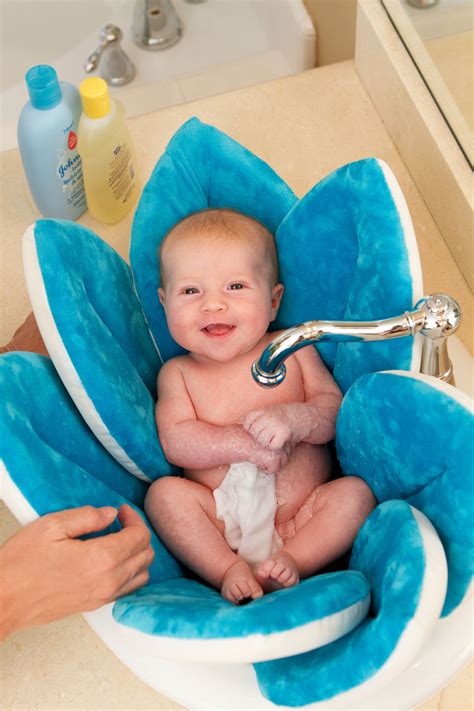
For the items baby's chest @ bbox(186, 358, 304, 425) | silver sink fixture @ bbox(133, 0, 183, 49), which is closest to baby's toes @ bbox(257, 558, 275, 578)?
baby's chest @ bbox(186, 358, 304, 425)

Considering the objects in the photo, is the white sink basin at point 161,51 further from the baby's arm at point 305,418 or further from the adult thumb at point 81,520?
the adult thumb at point 81,520

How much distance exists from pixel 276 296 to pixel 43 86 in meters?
0.44

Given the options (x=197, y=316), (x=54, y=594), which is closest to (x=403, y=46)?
(x=197, y=316)

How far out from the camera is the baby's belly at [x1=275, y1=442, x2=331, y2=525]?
1.07 meters

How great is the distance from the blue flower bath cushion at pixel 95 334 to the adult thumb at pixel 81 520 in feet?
0.52

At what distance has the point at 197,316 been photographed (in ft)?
3.52

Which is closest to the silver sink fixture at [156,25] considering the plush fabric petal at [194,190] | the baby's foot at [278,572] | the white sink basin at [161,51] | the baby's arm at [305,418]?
the white sink basin at [161,51]

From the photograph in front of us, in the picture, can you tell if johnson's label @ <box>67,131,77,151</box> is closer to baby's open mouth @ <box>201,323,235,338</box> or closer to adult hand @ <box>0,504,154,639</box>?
baby's open mouth @ <box>201,323,235,338</box>

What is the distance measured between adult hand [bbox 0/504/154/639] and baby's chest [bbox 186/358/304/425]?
327 millimetres

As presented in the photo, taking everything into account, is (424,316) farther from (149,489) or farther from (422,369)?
(149,489)

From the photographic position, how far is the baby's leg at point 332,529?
978mm

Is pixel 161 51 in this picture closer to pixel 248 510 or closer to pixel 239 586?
pixel 248 510

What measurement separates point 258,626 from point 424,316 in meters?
0.33

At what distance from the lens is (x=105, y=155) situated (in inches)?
50.3
